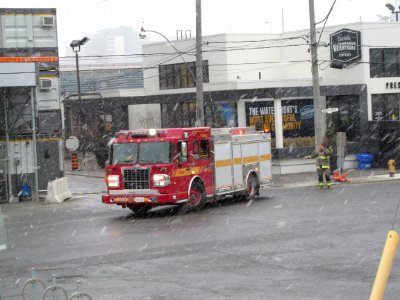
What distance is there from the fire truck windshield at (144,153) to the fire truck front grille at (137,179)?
0.91 feet

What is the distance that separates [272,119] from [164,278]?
30401 millimetres

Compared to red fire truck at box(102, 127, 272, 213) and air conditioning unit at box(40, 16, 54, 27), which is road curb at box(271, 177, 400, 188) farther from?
air conditioning unit at box(40, 16, 54, 27)

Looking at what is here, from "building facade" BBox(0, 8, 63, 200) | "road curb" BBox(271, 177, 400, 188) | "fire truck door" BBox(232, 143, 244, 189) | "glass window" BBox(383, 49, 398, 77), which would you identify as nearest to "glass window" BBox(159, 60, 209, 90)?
"glass window" BBox(383, 49, 398, 77)

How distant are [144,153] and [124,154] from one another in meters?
0.64

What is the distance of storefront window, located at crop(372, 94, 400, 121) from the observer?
39594 mm

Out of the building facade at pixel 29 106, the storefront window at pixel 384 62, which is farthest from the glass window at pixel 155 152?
the storefront window at pixel 384 62

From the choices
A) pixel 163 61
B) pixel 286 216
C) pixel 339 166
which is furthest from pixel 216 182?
pixel 163 61

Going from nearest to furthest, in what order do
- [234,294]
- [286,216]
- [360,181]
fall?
[234,294] < [286,216] < [360,181]

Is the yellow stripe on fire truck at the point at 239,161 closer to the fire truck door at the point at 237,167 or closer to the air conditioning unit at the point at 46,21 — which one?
the fire truck door at the point at 237,167

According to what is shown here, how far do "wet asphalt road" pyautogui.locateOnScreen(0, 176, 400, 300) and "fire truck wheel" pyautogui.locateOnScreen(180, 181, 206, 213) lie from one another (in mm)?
521

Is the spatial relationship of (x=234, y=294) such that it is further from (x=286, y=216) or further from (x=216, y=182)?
(x=216, y=182)

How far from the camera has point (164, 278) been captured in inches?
465

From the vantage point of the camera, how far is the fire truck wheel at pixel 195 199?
2172cm

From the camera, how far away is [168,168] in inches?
810
